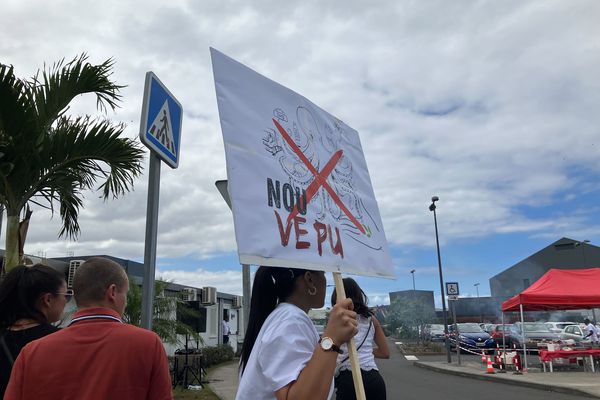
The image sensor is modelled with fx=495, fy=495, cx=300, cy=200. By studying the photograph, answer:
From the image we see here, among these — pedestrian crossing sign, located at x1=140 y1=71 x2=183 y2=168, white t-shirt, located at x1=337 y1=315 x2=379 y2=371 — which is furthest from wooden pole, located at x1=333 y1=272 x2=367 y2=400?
white t-shirt, located at x1=337 y1=315 x2=379 y2=371

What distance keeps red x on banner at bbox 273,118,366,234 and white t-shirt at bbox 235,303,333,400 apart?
0.41 meters

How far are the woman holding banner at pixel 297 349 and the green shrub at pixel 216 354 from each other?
17.8 metres

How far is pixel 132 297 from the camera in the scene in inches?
477

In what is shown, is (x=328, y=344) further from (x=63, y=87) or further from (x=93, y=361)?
(x=63, y=87)

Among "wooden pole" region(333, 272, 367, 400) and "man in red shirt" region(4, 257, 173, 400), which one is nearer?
"wooden pole" region(333, 272, 367, 400)

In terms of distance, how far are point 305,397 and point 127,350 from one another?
2.95 ft

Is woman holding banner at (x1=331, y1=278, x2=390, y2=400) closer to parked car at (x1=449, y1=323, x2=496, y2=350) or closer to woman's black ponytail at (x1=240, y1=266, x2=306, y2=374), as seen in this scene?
woman's black ponytail at (x1=240, y1=266, x2=306, y2=374)

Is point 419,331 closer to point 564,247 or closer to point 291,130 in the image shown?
point 564,247

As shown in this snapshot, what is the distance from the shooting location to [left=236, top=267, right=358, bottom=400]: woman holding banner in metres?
1.68

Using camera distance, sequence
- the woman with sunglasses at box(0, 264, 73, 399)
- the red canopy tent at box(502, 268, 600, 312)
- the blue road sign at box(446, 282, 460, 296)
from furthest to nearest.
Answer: the blue road sign at box(446, 282, 460, 296)
the red canopy tent at box(502, 268, 600, 312)
the woman with sunglasses at box(0, 264, 73, 399)

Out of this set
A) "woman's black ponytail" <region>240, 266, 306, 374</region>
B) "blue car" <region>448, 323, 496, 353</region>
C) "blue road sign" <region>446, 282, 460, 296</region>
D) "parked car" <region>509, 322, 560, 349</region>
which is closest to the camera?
"woman's black ponytail" <region>240, 266, 306, 374</region>

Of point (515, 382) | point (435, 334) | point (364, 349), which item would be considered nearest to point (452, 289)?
point (515, 382)

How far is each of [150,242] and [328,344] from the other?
156 centimetres

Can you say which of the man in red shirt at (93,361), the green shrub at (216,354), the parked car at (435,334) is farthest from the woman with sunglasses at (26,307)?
the parked car at (435,334)
